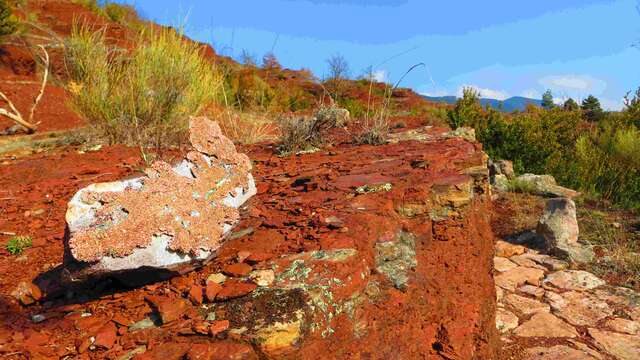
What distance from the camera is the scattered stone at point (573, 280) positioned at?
4.30m

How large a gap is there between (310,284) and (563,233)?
3.86 m

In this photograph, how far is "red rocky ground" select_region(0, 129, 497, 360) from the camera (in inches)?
65.1

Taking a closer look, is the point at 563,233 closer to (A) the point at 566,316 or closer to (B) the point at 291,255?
(A) the point at 566,316

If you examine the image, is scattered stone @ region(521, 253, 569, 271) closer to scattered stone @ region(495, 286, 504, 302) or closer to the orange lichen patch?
scattered stone @ region(495, 286, 504, 302)

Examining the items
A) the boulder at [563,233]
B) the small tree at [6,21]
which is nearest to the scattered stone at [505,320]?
the boulder at [563,233]

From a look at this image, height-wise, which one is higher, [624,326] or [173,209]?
[173,209]

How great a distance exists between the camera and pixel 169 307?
5.60ft

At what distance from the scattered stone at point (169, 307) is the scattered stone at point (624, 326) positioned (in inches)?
126

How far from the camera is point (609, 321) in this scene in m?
3.76

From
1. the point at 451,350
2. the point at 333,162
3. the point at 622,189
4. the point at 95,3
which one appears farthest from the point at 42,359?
the point at 95,3

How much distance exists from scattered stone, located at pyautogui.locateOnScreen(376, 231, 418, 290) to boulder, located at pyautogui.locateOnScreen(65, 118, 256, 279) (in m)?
0.64

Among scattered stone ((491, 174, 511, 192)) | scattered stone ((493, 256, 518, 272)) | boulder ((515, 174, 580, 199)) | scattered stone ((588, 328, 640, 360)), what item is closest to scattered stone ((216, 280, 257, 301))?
scattered stone ((588, 328, 640, 360))

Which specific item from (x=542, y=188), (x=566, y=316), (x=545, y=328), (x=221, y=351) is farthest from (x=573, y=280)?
(x=221, y=351)

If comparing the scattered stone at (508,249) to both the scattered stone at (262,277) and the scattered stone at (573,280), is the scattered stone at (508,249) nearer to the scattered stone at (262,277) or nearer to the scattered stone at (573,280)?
the scattered stone at (573,280)
